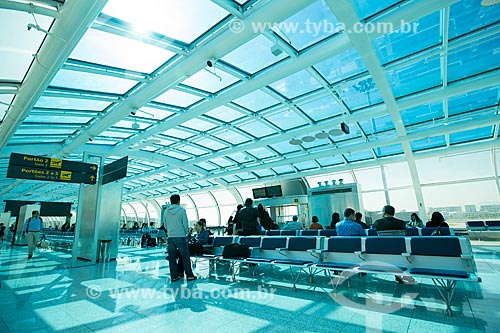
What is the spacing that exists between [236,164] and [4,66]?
12541 mm

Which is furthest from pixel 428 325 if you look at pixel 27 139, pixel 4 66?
Answer: pixel 27 139

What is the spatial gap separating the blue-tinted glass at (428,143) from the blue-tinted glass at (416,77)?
5.10 meters

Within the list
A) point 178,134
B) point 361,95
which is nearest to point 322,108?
point 361,95

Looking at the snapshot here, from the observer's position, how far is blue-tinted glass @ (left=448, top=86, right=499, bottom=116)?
28.1 ft

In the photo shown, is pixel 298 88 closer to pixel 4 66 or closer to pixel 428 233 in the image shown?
pixel 428 233

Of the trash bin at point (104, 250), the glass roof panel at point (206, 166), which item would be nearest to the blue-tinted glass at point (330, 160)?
the glass roof panel at point (206, 166)

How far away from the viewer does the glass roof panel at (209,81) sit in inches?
287

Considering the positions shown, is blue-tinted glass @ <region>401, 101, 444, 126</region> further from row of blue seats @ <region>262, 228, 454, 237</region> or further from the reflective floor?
the reflective floor

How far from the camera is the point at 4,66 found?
546 cm

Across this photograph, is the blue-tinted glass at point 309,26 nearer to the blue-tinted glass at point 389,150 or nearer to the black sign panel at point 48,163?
the black sign panel at point 48,163

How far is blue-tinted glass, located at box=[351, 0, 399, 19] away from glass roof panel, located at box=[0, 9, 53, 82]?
5.91m

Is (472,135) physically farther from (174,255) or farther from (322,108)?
(174,255)

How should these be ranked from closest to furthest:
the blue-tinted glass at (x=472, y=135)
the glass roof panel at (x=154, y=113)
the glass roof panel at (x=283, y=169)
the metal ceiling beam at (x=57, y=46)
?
1. the metal ceiling beam at (x=57, y=46)
2. the glass roof panel at (x=154, y=113)
3. the blue-tinted glass at (x=472, y=135)
4. the glass roof panel at (x=283, y=169)

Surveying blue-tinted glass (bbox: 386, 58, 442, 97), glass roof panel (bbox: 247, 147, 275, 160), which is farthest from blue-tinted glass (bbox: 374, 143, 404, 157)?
glass roof panel (bbox: 247, 147, 275, 160)
